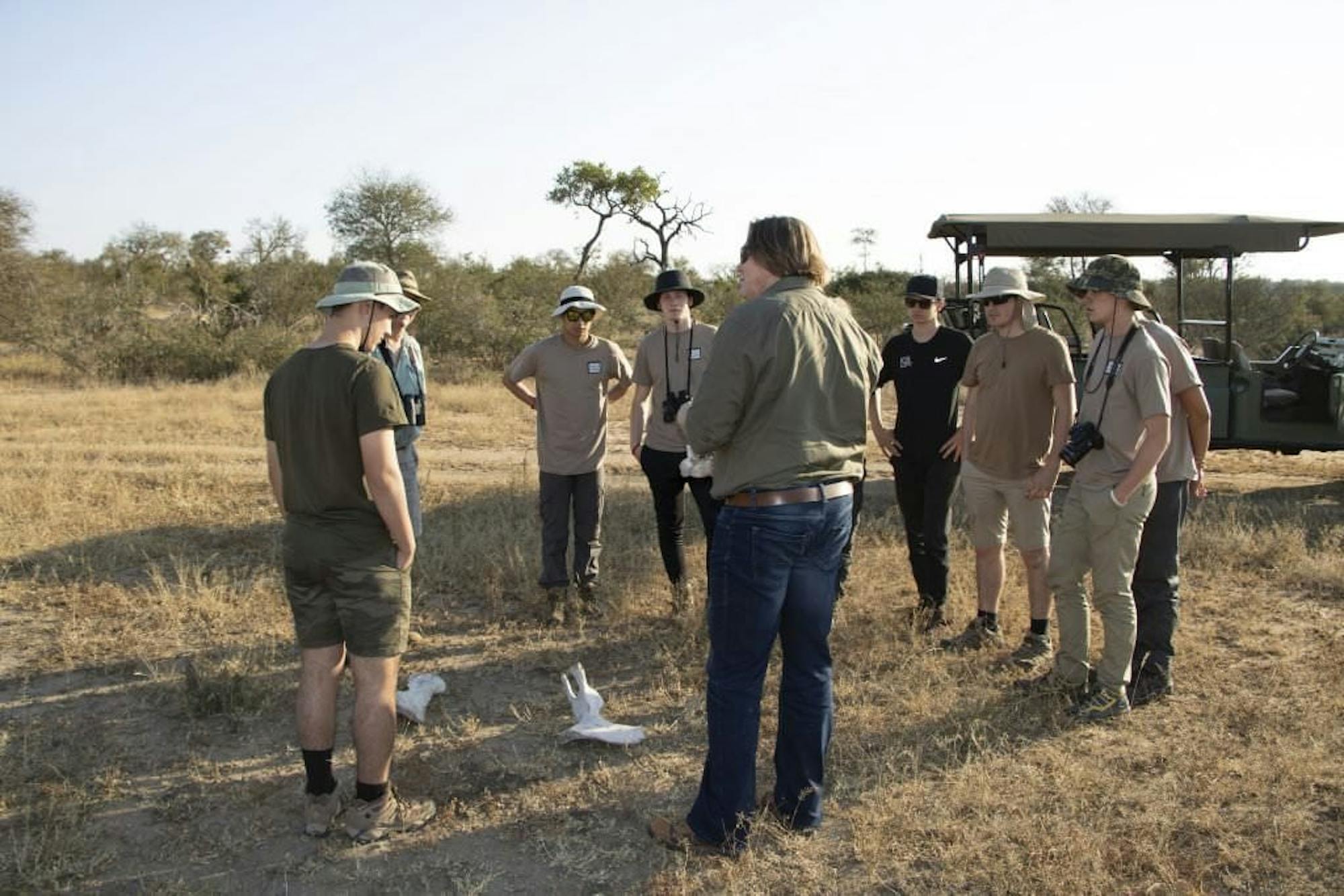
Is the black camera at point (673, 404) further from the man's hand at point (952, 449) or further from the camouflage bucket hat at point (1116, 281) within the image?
the camouflage bucket hat at point (1116, 281)

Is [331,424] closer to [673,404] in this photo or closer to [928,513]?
[673,404]

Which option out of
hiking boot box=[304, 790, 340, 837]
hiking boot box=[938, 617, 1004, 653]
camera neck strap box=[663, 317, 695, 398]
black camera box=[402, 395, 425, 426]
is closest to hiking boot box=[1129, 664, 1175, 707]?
hiking boot box=[938, 617, 1004, 653]

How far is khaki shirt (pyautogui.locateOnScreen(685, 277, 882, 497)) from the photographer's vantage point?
2.91 m

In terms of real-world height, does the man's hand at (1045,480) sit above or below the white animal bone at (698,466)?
below

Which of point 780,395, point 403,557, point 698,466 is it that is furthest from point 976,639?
point 403,557

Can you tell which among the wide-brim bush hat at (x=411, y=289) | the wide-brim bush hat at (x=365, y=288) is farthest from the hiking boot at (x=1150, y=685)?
the wide-brim bush hat at (x=411, y=289)

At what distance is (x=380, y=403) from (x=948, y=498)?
3.07 metres

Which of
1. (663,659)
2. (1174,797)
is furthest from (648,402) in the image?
(1174,797)

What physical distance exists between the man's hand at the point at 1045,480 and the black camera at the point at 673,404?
1.67 metres

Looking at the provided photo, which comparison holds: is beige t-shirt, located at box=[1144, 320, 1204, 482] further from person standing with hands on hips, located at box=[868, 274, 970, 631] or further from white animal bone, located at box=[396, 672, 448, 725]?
white animal bone, located at box=[396, 672, 448, 725]

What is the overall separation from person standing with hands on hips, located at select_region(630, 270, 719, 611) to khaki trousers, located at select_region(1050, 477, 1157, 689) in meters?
1.63

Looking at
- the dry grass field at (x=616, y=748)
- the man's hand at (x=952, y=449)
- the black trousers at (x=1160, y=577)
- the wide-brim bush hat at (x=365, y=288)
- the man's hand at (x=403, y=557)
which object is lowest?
the dry grass field at (x=616, y=748)

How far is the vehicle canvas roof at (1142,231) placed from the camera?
7586 millimetres

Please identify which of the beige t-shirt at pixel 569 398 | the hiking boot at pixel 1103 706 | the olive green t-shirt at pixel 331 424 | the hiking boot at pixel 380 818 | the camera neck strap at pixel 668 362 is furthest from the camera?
the beige t-shirt at pixel 569 398
